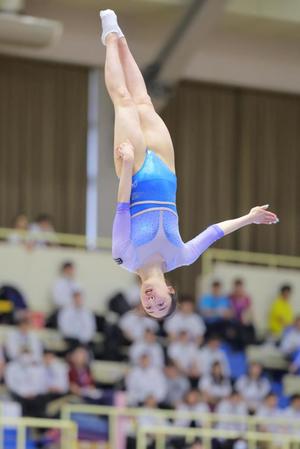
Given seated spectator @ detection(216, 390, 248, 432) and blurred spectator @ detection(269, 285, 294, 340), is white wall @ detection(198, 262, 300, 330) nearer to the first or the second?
blurred spectator @ detection(269, 285, 294, 340)

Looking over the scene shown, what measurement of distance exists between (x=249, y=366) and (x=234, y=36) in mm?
5737

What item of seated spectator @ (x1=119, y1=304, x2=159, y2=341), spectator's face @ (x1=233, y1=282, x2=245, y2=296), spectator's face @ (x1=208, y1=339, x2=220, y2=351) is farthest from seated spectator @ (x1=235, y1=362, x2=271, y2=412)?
spectator's face @ (x1=233, y1=282, x2=245, y2=296)


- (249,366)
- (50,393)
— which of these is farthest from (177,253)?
(249,366)

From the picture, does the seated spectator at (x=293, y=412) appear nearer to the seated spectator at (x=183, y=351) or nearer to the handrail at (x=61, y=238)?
the seated spectator at (x=183, y=351)

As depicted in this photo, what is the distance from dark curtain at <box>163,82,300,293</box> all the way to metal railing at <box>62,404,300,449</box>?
6.65m

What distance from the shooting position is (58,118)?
21453 millimetres

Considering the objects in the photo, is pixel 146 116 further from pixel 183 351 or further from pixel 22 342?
pixel 183 351

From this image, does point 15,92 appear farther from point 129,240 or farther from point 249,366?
point 129,240

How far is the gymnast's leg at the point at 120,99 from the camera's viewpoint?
8414mm

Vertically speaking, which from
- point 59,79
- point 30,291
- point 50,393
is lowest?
point 50,393

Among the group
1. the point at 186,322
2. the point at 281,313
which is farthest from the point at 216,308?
the point at 281,313

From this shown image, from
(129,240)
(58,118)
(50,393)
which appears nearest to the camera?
(129,240)

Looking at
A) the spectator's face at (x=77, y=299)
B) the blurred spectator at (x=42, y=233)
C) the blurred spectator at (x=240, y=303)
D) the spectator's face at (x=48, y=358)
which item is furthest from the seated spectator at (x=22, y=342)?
the blurred spectator at (x=240, y=303)

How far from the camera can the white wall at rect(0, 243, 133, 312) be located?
1853 cm
